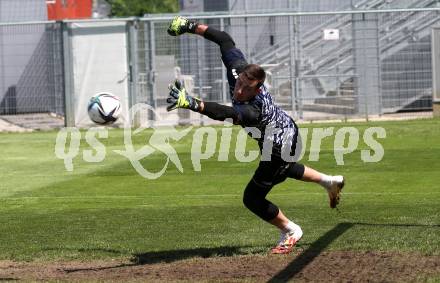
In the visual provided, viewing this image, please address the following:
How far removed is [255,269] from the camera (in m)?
8.72

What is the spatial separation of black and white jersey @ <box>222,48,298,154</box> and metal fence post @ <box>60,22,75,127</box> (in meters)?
16.2

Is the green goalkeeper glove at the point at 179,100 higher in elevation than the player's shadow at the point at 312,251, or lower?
higher

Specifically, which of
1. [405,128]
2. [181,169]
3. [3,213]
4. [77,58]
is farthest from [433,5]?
[3,213]

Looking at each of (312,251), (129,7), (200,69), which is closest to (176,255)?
(312,251)

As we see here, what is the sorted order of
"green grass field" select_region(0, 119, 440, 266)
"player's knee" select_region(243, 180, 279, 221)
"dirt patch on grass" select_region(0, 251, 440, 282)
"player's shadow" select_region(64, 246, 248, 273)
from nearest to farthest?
"dirt patch on grass" select_region(0, 251, 440, 282)
"player's shadow" select_region(64, 246, 248, 273)
"player's knee" select_region(243, 180, 279, 221)
"green grass field" select_region(0, 119, 440, 266)

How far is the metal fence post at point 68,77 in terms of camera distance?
25575 millimetres

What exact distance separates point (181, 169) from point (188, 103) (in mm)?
8538

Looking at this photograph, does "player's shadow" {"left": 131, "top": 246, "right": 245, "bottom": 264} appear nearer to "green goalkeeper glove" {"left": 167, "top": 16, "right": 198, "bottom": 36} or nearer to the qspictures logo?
"green goalkeeper glove" {"left": 167, "top": 16, "right": 198, "bottom": 36}

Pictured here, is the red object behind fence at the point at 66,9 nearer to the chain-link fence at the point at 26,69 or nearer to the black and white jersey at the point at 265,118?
the chain-link fence at the point at 26,69

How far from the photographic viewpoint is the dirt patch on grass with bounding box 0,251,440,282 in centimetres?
832

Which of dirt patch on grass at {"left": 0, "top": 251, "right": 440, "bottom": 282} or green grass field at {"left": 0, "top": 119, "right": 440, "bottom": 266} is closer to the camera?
dirt patch on grass at {"left": 0, "top": 251, "right": 440, "bottom": 282}

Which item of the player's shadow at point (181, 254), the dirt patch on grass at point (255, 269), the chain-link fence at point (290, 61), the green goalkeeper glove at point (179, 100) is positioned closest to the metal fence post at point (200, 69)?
the chain-link fence at point (290, 61)

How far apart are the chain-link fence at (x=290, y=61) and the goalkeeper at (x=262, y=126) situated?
49.7 feet


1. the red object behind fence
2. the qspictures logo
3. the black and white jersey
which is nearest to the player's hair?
the black and white jersey
